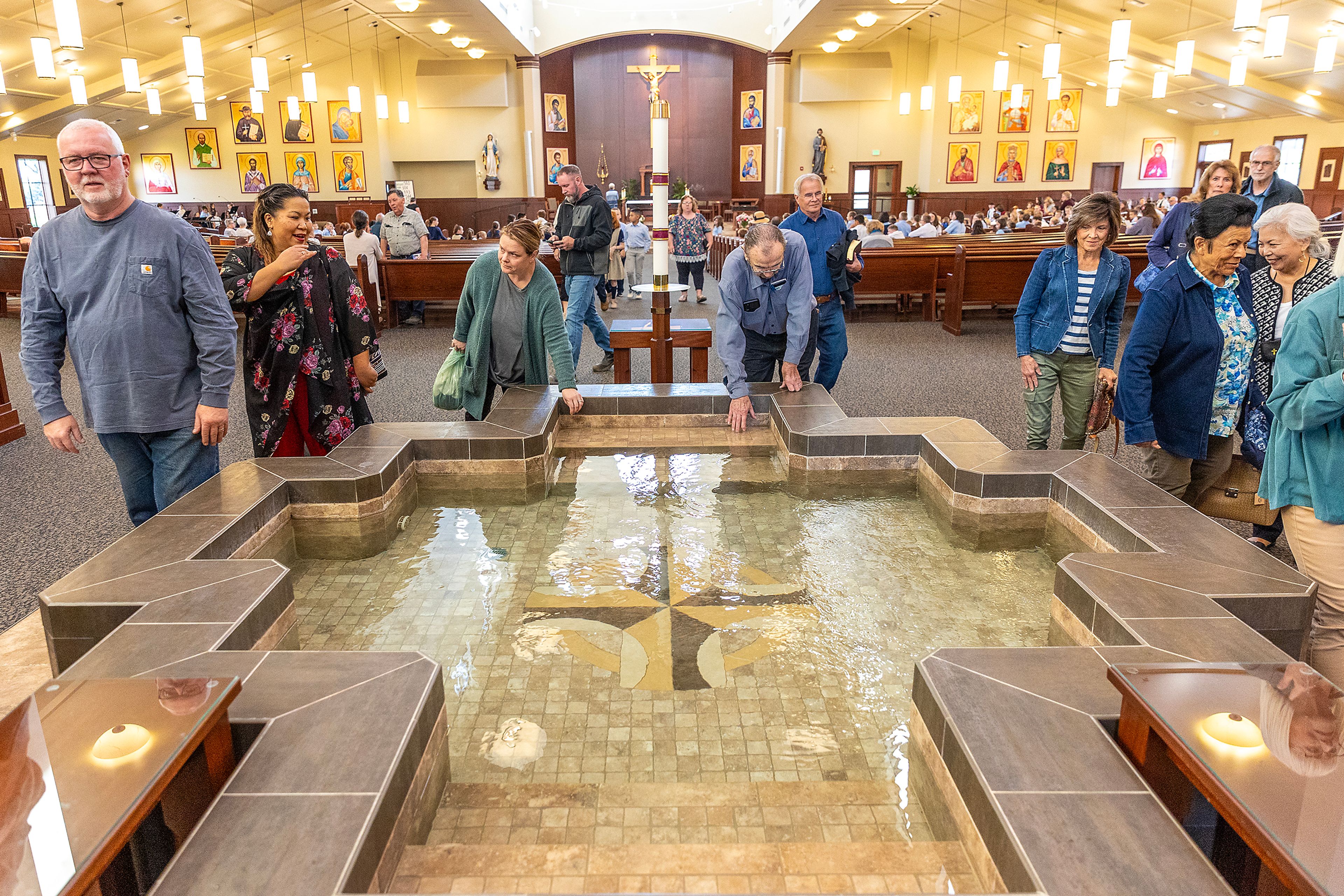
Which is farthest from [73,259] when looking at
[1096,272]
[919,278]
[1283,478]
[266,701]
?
[919,278]

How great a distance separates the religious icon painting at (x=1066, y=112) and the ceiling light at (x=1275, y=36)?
1163cm

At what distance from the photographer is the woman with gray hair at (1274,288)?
273cm

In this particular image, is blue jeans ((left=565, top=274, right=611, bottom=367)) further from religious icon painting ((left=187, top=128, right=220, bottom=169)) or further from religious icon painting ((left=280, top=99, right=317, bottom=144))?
religious icon painting ((left=187, top=128, right=220, bottom=169))

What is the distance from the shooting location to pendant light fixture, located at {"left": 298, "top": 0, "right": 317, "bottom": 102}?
12.6 m

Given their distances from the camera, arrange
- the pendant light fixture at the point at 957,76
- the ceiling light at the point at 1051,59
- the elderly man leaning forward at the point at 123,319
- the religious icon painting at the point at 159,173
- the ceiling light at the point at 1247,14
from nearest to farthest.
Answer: the elderly man leaning forward at the point at 123,319, the ceiling light at the point at 1247,14, the ceiling light at the point at 1051,59, the pendant light fixture at the point at 957,76, the religious icon painting at the point at 159,173

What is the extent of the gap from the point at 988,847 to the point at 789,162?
63.0 feet

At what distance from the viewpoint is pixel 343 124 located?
61.8 ft

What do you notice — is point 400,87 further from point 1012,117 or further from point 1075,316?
point 1075,316

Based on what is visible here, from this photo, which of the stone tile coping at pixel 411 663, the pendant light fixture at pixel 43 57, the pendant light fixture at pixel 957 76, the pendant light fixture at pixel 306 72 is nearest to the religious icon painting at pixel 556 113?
the pendant light fixture at pixel 306 72

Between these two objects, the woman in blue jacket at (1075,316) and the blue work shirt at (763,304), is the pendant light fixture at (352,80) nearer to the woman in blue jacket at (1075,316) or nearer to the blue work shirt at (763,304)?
the blue work shirt at (763,304)

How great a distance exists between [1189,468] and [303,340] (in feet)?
10.2

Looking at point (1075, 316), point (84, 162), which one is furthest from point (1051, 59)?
point (84, 162)

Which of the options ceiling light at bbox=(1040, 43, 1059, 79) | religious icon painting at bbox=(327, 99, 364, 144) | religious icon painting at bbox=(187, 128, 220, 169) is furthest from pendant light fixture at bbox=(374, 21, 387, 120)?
ceiling light at bbox=(1040, 43, 1059, 79)

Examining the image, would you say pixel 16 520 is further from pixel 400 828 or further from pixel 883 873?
pixel 883 873
